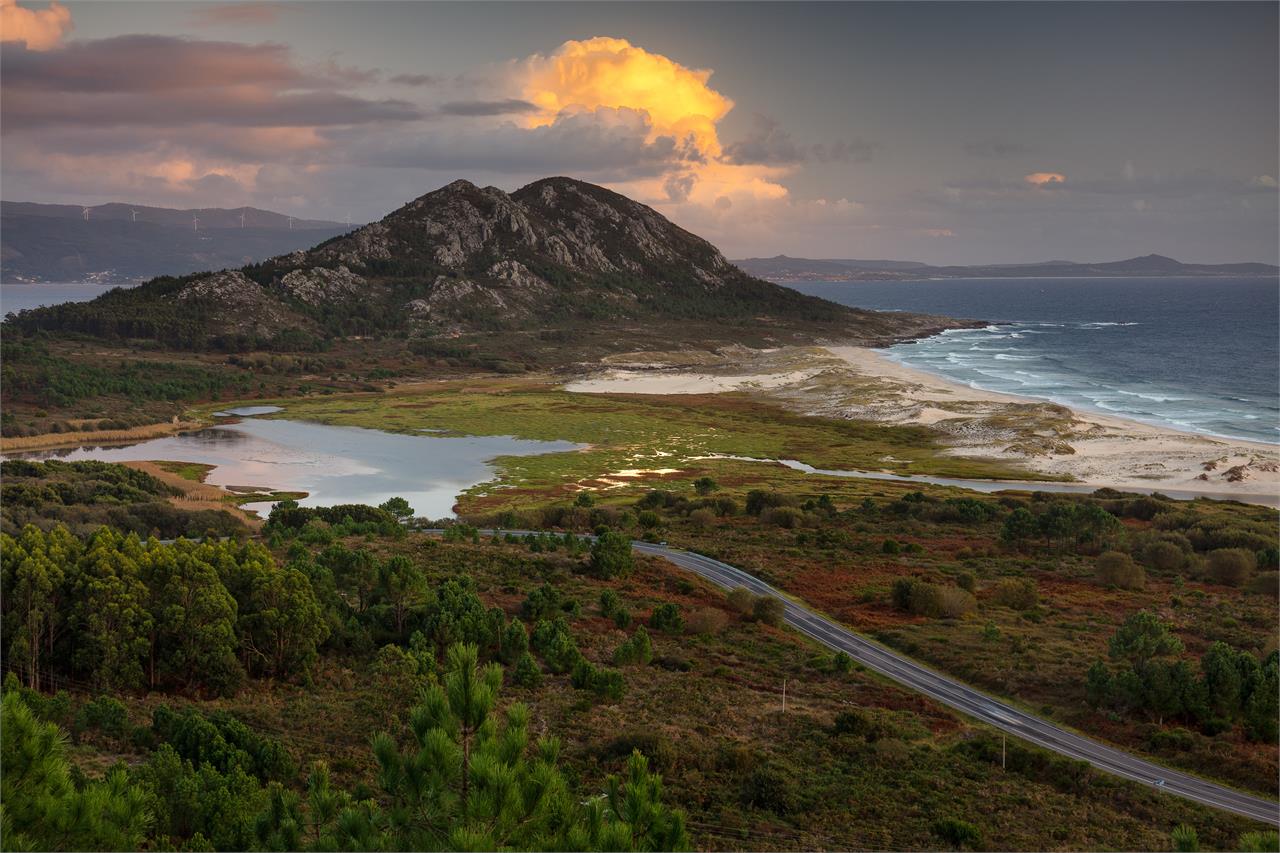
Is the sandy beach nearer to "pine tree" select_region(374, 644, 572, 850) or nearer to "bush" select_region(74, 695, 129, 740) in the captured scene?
"bush" select_region(74, 695, 129, 740)

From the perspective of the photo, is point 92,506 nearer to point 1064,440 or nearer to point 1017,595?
point 1017,595

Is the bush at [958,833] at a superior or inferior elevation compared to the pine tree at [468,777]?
inferior

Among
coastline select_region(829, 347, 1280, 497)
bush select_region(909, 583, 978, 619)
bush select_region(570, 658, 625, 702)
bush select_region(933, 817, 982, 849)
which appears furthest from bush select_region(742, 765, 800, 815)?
coastline select_region(829, 347, 1280, 497)

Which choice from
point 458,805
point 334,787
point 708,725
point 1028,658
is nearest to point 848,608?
point 1028,658

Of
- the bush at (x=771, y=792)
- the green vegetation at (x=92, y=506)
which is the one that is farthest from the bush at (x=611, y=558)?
the bush at (x=771, y=792)

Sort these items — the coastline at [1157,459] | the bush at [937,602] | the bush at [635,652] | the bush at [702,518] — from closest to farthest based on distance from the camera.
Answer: the bush at [635,652]
the bush at [937,602]
the bush at [702,518]
the coastline at [1157,459]

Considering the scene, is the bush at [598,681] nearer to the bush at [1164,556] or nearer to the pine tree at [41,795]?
the pine tree at [41,795]
